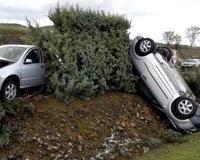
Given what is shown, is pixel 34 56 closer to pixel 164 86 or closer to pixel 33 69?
pixel 33 69

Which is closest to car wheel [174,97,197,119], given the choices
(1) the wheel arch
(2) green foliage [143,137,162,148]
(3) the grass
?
(3) the grass

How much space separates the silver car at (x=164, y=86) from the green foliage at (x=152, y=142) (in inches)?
58.0

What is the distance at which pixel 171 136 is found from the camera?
1087cm

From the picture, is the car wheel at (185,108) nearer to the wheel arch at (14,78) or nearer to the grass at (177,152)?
the grass at (177,152)

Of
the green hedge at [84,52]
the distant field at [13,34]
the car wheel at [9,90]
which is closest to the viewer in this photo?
the car wheel at [9,90]

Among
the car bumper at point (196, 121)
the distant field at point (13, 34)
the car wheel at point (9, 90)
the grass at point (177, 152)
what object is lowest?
the grass at point (177, 152)

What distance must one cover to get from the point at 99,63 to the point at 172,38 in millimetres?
49776

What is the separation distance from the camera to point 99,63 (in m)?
11.7

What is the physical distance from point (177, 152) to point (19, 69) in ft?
15.1

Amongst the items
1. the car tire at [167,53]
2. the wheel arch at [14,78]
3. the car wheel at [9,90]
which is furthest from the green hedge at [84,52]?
the car tire at [167,53]

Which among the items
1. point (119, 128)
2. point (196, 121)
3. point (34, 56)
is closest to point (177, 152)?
point (119, 128)

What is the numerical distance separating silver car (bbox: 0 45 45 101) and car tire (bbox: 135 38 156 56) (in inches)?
123

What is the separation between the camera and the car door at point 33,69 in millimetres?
11328

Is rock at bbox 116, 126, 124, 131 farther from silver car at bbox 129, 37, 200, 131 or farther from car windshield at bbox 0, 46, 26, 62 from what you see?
car windshield at bbox 0, 46, 26, 62
